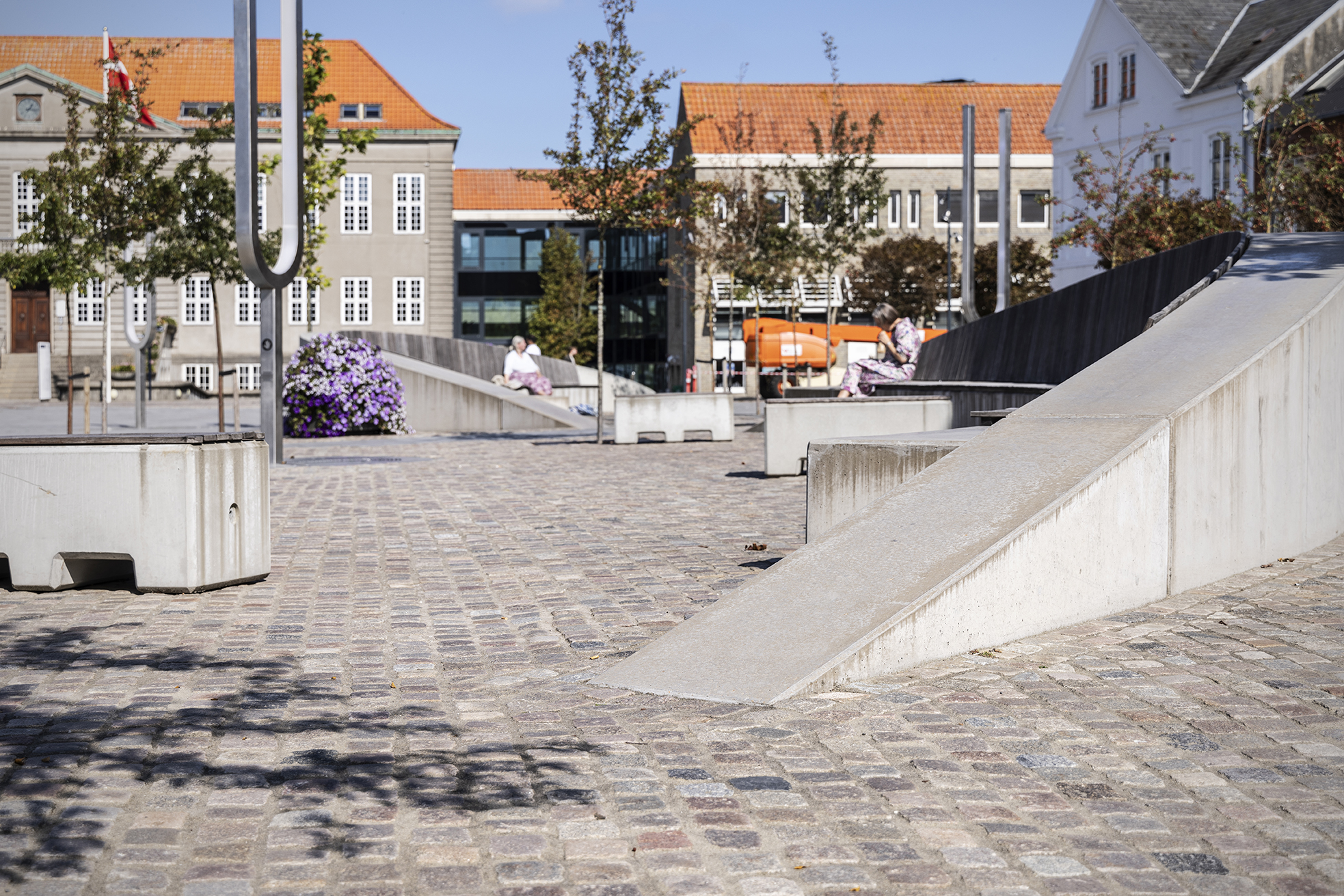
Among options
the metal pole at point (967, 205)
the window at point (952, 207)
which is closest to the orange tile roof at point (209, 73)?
the window at point (952, 207)

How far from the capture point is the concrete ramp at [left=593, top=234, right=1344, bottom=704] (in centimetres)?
543

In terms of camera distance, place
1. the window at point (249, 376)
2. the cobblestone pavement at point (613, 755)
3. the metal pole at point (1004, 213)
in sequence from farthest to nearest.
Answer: the window at point (249, 376), the metal pole at point (1004, 213), the cobblestone pavement at point (613, 755)

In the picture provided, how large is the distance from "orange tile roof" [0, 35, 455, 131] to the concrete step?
1401 cm

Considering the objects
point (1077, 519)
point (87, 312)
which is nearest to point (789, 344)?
point (87, 312)

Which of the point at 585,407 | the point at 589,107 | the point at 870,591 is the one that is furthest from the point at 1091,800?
the point at 585,407

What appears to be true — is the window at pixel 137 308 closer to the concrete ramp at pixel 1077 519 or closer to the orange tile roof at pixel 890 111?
the orange tile roof at pixel 890 111

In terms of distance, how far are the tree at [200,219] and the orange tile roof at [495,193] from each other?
60.2 metres

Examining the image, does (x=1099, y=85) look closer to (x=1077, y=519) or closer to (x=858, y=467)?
(x=858, y=467)

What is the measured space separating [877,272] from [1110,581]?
51.9 m

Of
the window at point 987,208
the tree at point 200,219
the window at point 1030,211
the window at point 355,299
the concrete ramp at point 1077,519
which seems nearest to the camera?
the concrete ramp at point 1077,519

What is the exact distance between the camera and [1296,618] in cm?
620

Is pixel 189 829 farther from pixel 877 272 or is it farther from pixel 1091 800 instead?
pixel 877 272

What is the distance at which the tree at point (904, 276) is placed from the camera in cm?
5719

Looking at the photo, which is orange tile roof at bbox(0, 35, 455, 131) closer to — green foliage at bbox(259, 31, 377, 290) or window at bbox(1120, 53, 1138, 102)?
window at bbox(1120, 53, 1138, 102)
